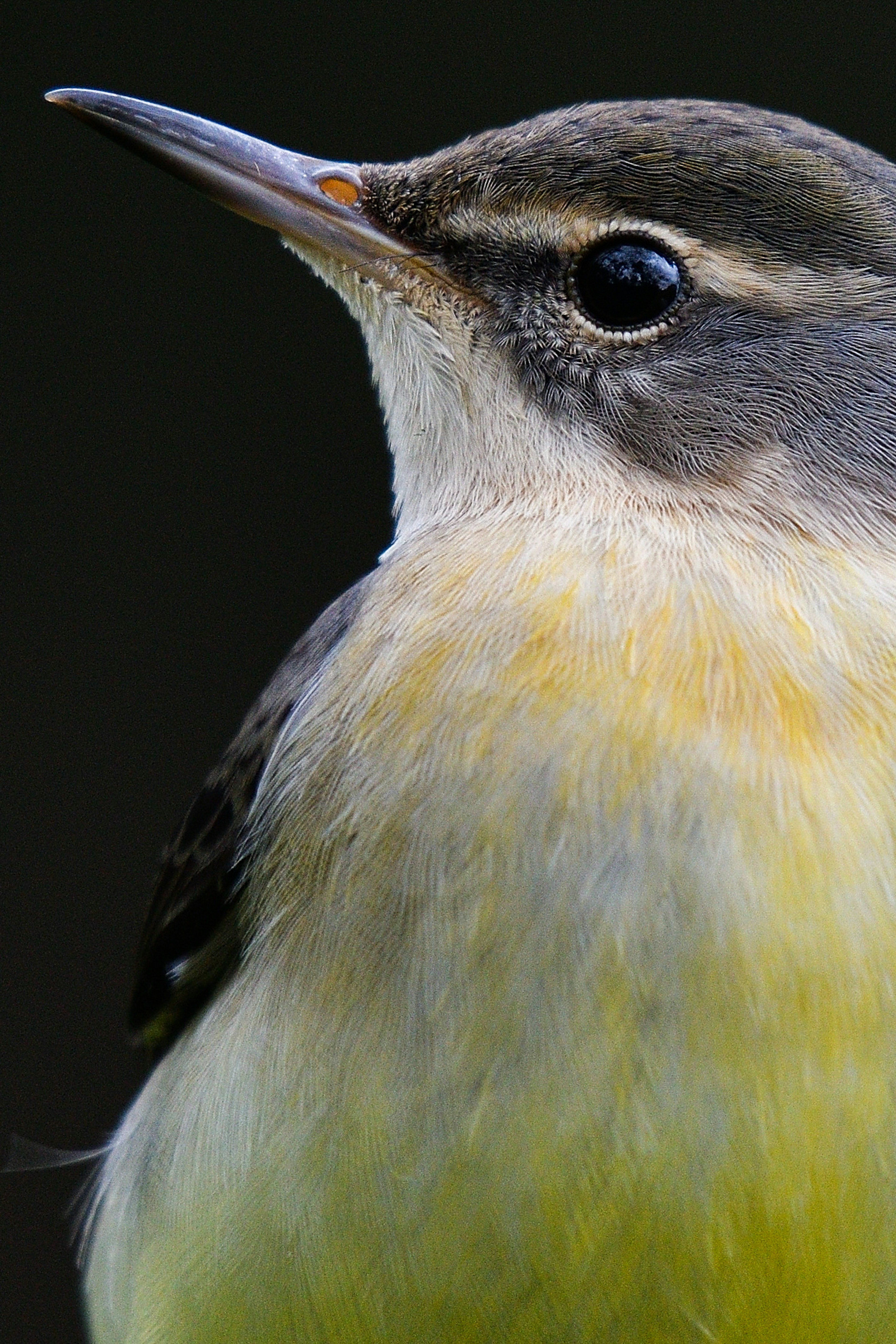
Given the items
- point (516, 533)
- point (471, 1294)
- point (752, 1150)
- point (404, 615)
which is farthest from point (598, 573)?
point (471, 1294)

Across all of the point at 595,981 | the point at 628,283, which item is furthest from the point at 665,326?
the point at 595,981

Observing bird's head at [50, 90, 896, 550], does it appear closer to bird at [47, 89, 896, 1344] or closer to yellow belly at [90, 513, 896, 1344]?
bird at [47, 89, 896, 1344]

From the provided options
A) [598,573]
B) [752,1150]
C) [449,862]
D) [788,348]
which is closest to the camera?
[752,1150]

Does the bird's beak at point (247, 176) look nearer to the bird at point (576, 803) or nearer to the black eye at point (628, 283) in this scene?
the bird at point (576, 803)

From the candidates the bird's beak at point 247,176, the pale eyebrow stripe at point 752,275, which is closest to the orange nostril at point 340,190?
the bird's beak at point 247,176

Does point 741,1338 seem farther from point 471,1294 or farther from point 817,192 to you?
point 817,192

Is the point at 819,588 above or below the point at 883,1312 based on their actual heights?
above

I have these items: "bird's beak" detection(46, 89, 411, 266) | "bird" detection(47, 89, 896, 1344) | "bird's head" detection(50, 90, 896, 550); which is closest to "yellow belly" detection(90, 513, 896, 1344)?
"bird" detection(47, 89, 896, 1344)
